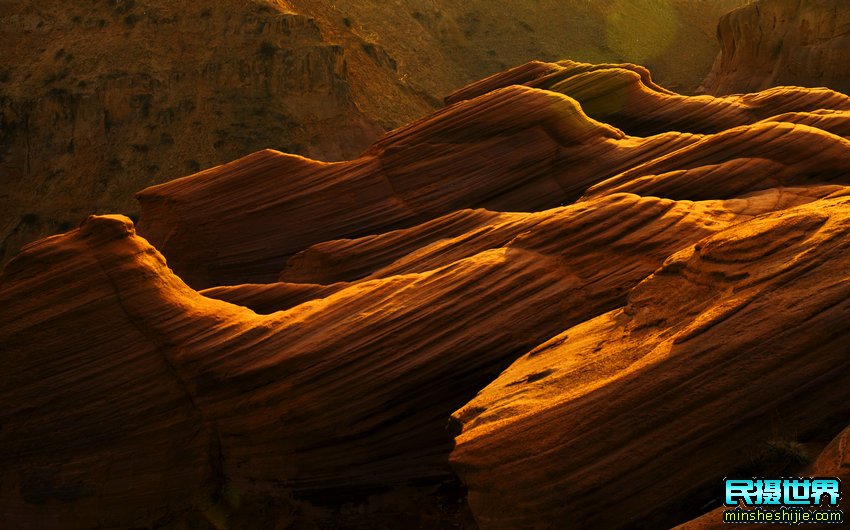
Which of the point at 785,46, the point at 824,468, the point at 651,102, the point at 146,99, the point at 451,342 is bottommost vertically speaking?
the point at 824,468

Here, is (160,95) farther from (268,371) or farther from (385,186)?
(268,371)

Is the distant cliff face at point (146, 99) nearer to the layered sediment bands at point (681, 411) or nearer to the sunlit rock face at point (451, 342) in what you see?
the sunlit rock face at point (451, 342)

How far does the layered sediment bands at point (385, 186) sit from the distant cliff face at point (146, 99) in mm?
27159

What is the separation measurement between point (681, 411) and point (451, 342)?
5.06 metres

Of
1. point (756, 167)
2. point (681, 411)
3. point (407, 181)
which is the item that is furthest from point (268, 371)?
point (756, 167)

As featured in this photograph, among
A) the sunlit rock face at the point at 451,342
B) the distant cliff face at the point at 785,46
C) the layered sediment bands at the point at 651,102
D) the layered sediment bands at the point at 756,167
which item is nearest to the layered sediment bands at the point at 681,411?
the sunlit rock face at the point at 451,342

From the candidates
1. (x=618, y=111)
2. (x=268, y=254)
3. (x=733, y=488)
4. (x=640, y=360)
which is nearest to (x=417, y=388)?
(x=640, y=360)

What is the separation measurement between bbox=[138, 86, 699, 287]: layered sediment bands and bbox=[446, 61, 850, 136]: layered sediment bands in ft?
9.75

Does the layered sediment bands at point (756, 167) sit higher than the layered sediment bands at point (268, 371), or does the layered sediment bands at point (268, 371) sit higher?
the layered sediment bands at point (756, 167)

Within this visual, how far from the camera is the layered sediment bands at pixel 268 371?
14070 mm

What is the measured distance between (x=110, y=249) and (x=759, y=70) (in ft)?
127

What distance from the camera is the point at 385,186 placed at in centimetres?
2316

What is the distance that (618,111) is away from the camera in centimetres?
2691

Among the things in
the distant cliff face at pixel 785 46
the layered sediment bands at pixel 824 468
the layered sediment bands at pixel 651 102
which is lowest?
the layered sediment bands at pixel 824 468
